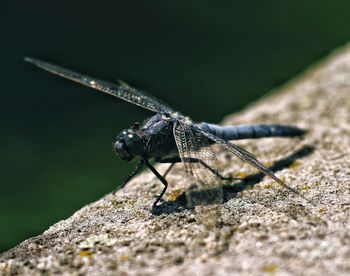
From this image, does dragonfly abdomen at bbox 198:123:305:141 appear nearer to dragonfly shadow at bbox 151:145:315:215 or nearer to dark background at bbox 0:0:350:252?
dragonfly shadow at bbox 151:145:315:215

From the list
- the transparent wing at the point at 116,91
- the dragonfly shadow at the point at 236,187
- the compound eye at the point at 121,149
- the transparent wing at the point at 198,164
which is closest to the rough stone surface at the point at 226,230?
the dragonfly shadow at the point at 236,187

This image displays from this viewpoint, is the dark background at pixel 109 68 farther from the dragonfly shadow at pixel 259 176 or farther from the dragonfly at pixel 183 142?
the dragonfly shadow at pixel 259 176

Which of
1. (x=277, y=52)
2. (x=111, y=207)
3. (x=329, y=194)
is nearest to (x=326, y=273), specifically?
(x=329, y=194)

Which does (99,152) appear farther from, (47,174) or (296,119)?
(296,119)

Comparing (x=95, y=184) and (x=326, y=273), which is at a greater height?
(x=326, y=273)

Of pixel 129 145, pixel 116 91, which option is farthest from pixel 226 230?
pixel 116 91

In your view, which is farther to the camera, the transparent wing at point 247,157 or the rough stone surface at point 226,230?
the transparent wing at point 247,157
